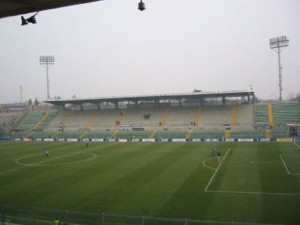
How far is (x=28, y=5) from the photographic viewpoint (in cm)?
1289

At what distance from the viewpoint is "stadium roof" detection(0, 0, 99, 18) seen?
40.8 ft

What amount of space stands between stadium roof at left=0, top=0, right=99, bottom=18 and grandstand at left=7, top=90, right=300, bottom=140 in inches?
1927

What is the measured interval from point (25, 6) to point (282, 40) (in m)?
76.7

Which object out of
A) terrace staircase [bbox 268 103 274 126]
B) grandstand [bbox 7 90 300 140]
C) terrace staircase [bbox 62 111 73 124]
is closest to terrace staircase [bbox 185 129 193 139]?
grandstand [bbox 7 90 300 140]

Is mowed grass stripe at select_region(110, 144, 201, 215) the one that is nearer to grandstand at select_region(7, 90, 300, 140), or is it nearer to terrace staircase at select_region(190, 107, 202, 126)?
grandstand at select_region(7, 90, 300, 140)

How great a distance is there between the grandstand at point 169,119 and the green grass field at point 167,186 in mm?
23479

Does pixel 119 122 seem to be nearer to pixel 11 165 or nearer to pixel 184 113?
pixel 184 113

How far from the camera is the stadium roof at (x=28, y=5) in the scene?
12426mm

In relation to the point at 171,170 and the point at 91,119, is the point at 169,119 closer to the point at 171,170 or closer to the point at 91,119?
the point at 91,119

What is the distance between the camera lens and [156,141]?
2382 inches

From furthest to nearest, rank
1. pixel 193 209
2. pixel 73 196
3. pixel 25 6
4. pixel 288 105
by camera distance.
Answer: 1. pixel 288 105
2. pixel 73 196
3. pixel 193 209
4. pixel 25 6

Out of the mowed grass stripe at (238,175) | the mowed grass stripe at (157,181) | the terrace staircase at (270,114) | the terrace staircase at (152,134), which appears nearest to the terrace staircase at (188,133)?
the terrace staircase at (152,134)

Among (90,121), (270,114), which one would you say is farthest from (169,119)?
(270,114)

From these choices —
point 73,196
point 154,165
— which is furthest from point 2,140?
point 73,196
